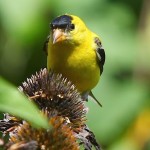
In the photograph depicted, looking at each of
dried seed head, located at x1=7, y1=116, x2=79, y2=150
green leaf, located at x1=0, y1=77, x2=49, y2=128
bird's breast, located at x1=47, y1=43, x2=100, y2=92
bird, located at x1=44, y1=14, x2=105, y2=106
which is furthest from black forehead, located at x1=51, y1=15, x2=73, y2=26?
green leaf, located at x1=0, y1=77, x2=49, y2=128

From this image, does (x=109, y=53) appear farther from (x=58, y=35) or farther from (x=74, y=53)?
(x=58, y=35)

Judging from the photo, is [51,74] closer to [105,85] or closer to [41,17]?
[41,17]

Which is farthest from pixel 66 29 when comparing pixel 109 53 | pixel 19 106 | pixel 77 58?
pixel 19 106

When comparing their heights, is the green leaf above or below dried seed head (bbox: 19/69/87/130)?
below

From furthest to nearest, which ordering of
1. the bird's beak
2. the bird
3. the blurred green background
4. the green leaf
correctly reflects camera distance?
the blurred green background
the bird
the bird's beak
the green leaf

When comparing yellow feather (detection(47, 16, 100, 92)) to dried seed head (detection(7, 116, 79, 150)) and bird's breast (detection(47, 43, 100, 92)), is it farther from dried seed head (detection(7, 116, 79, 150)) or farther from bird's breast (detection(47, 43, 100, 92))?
dried seed head (detection(7, 116, 79, 150))

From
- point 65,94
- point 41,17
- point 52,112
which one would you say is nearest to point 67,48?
point 41,17
